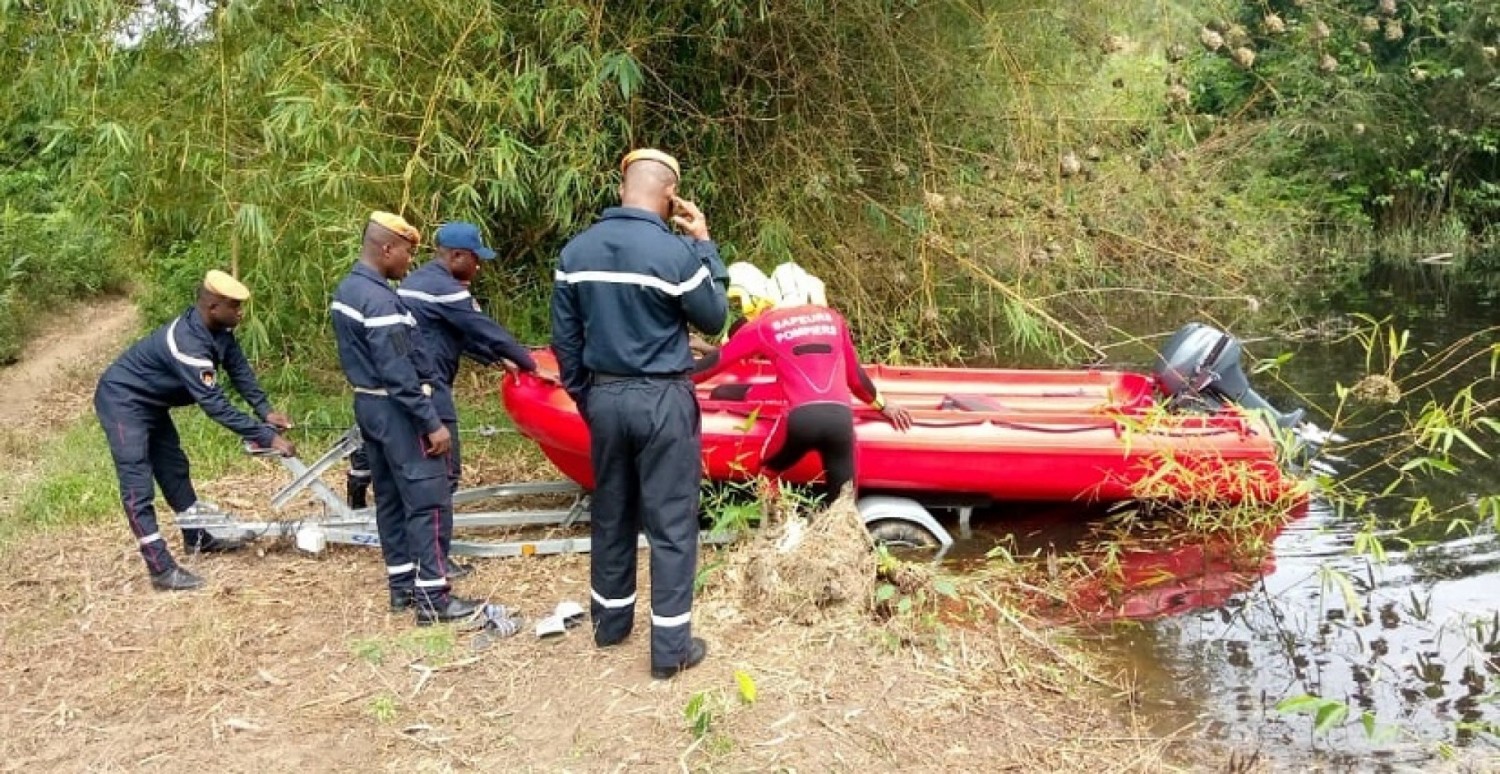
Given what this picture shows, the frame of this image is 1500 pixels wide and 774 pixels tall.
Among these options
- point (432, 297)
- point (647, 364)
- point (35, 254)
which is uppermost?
point (35, 254)

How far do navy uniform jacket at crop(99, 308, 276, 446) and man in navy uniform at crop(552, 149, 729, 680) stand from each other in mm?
1524

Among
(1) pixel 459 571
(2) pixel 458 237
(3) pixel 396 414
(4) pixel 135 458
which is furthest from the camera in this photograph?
(1) pixel 459 571

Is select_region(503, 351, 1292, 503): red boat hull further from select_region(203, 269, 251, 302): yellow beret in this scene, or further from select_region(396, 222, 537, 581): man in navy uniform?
select_region(203, 269, 251, 302): yellow beret

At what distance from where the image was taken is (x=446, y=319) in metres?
4.58

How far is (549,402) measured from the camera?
518cm

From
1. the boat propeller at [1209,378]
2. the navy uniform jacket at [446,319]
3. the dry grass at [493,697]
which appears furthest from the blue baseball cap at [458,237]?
the boat propeller at [1209,378]

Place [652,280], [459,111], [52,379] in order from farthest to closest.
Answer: [52,379] → [459,111] → [652,280]

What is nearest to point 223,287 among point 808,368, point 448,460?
point 448,460

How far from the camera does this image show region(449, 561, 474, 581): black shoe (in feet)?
15.5

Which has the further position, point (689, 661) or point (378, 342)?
point (378, 342)

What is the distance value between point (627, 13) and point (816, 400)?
241 cm

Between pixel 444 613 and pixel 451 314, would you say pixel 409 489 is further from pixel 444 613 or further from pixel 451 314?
pixel 451 314

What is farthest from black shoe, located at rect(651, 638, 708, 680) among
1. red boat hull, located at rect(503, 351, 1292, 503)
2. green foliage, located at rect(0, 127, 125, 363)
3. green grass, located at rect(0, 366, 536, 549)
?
green foliage, located at rect(0, 127, 125, 363)

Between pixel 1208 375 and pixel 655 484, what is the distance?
10.8 feet
